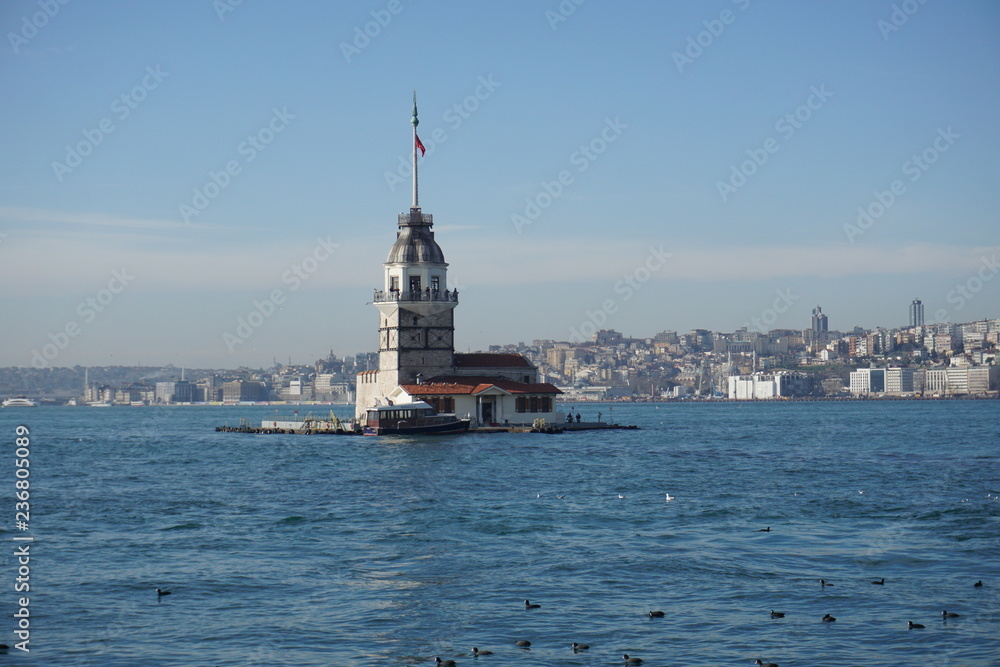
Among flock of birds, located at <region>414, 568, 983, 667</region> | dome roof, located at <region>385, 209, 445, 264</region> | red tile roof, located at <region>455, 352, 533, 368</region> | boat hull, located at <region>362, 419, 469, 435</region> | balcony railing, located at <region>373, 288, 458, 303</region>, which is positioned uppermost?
dome roof, located at <region>385, 209, 445, 264</region>

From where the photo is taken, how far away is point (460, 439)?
7006 centimetres

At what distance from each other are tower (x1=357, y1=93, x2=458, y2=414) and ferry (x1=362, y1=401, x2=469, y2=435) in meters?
4.03

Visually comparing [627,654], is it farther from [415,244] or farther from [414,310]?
[415,244]

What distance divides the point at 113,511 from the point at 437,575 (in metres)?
15.9

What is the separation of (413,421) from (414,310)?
8467 millimetres

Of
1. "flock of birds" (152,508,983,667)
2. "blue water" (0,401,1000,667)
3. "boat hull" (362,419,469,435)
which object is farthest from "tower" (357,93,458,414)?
"flock of birds" (152,508,983,667)

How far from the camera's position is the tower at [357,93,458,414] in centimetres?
7825

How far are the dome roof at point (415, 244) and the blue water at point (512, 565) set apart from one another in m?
28.3

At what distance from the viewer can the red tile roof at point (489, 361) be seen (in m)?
81.3

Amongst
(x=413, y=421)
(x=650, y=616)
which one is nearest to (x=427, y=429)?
(x=413, y=421)

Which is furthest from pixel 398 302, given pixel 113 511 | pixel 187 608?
pixel 187 608

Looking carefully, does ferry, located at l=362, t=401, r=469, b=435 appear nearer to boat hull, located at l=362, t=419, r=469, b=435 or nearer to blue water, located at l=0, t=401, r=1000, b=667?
boat hull, located at l=362, t=419, r=469, b=435

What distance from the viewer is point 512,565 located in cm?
2822

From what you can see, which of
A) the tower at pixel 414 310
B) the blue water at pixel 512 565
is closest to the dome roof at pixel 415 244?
the tower at pixel 414 310
